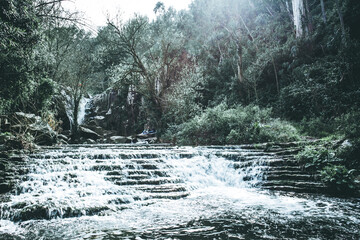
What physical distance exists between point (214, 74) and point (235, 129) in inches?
402

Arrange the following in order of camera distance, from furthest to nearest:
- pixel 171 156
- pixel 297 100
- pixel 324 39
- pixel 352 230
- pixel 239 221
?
pixel 324 39
pixel 297 100
pixel 171 156
pixel 239 221
pixel 352 230

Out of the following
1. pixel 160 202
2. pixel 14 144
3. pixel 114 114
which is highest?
pixel 114 114

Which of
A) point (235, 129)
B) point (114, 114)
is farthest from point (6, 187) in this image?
point (114, 114)

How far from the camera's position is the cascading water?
366 cm

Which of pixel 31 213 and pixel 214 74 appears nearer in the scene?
pixel 31 213

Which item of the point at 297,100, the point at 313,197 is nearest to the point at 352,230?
the point at 313,197

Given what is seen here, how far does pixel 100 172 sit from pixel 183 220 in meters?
3.63

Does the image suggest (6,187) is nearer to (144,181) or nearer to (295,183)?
(144,181)

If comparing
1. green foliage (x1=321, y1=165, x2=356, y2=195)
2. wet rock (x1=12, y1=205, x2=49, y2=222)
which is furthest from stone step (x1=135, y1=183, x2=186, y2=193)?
green foliage (x1=321, y1=165, x2=356, y2=195)

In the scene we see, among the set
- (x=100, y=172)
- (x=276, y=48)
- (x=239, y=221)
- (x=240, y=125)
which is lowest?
(x=239, y=221)

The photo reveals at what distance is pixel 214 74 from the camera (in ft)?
70.1

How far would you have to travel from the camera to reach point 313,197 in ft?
18.3

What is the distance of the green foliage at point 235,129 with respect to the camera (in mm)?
10934

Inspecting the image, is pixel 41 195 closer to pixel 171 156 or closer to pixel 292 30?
pixel 171 156
